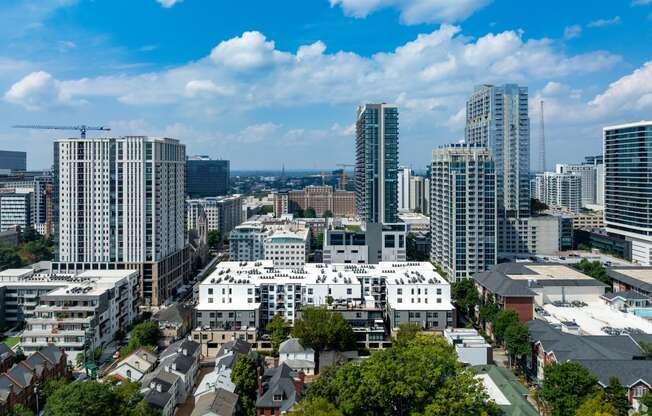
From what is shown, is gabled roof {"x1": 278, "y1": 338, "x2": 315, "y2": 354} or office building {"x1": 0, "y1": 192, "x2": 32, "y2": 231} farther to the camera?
office building {"x1": 0, "y1": 192, "x2": 32, "y2": 231}

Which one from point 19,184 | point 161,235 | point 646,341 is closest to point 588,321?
point 646,341

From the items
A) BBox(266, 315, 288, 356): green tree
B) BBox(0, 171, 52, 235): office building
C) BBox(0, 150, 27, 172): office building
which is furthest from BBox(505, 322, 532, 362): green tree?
BBox(0, 150, 27, 172): office building

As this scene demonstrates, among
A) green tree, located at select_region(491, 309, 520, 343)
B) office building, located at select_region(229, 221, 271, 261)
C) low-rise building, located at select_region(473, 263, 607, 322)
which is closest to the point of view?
green tree, located at select_region(491, 309, 520, 343)

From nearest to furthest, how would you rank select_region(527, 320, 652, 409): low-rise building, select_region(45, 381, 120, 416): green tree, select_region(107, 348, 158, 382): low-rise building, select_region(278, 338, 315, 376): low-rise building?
1. select_region(45, 381, 120, 416): green tree
2. select_region(527, 320, 652, 409): low-rise building
3. select_region(107, 348, 158, 382): low-rise building
4. select_region(278, 338, 315, 376): low-rise building

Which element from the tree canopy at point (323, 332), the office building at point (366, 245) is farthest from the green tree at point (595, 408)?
Result: the office building at point (366, 245)

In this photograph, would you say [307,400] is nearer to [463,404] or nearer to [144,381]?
[463,404]

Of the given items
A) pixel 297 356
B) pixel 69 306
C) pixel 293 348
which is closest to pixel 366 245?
pixel 293 348

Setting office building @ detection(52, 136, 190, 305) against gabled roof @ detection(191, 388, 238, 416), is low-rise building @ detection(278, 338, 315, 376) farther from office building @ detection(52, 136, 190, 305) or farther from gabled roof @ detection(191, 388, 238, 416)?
office building @ detection(52, 136, 190, 305)
